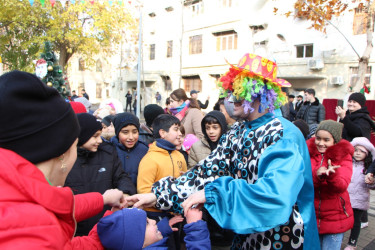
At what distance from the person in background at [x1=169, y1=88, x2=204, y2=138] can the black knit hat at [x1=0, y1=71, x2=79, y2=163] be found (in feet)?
12.1

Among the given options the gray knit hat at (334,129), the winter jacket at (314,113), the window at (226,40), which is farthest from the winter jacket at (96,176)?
the window at (226,40)

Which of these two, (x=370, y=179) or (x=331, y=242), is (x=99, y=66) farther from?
(x=331, y=242)

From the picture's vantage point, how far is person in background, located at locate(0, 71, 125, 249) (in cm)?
82

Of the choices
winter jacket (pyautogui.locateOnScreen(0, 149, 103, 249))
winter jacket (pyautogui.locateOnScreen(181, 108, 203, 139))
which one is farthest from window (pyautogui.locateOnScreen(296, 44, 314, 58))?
winter jacket (pyautogui.locateOnScreen(0, 149, 103, 249))

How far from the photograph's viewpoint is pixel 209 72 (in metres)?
23.3

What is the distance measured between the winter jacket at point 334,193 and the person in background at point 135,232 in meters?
1.70

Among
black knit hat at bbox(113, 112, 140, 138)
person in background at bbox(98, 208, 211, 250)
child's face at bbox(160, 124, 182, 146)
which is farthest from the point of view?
black knit hat at bbox(113, 112, 140, 138)

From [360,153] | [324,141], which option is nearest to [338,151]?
[324,141]

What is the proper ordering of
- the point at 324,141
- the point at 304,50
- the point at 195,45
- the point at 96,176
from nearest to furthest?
the point at 96,176 < the point at 324,141 < the point at 304,50 < the point at 195,45

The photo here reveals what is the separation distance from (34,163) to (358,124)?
5.25m

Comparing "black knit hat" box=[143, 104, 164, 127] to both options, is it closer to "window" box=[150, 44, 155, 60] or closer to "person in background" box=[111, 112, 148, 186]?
"person in background" box=[111, 112, 148, 186]

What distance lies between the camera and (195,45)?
2447cm

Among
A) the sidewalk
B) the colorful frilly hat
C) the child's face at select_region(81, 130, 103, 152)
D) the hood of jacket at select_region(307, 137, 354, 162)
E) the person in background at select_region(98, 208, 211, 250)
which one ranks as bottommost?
the sidewalk

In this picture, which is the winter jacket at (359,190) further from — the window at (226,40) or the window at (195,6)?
the window at (195,6)
